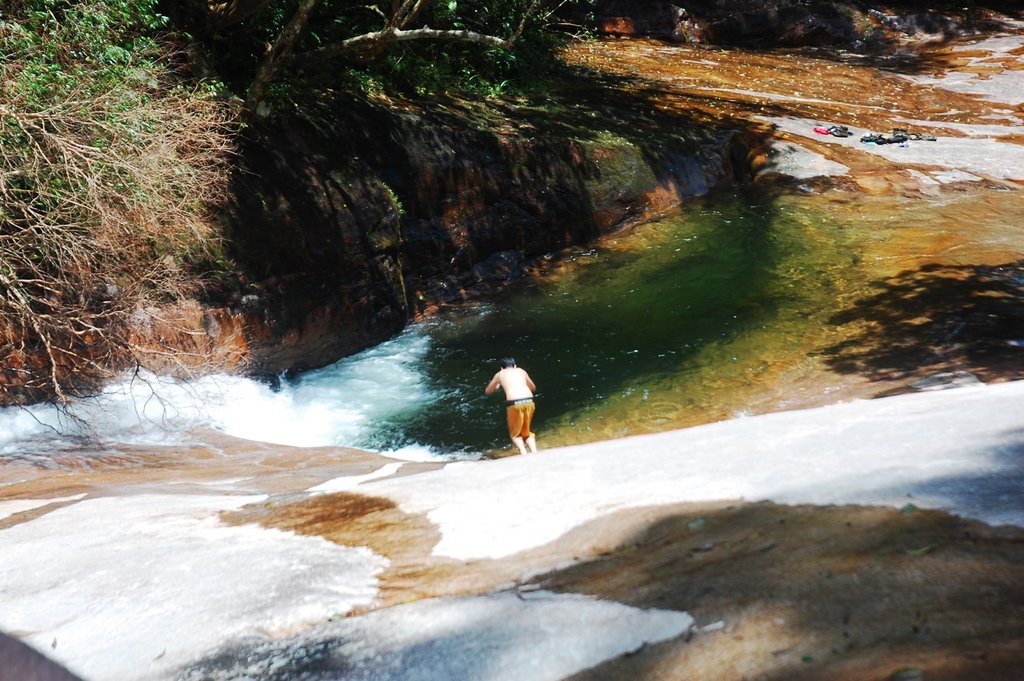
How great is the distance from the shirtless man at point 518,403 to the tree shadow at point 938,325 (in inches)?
145

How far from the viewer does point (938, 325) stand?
10.2 m

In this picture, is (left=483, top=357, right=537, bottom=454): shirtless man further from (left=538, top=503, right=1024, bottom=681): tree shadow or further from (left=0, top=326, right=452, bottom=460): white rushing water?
(left=538, top=503, right=1024, bottom=681): tree shadow

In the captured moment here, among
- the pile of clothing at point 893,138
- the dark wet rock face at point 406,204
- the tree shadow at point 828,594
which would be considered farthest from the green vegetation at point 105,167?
the pile of clothing at point 893,138

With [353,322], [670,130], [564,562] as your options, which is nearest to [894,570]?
[564,562]

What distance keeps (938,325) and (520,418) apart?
5.14 meters

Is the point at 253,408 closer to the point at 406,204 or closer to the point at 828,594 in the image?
the point at 406,204

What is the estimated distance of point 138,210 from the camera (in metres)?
8.98

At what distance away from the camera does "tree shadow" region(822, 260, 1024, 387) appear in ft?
30.6

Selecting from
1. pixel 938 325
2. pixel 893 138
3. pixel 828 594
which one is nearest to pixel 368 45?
pixel 938 325

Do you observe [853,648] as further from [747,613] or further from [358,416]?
[358,416]

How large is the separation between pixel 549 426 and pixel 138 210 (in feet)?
Answer: 16.2

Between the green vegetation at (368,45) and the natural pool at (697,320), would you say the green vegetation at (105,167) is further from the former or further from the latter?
the natural pool at (697,320)

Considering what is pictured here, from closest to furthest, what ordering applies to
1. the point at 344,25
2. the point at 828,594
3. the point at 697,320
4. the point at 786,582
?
1. the point at 828,594
2. the point at 786,582
3. the point at 697,320
4. the point at 344,25

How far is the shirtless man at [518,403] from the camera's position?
29.1 feet
